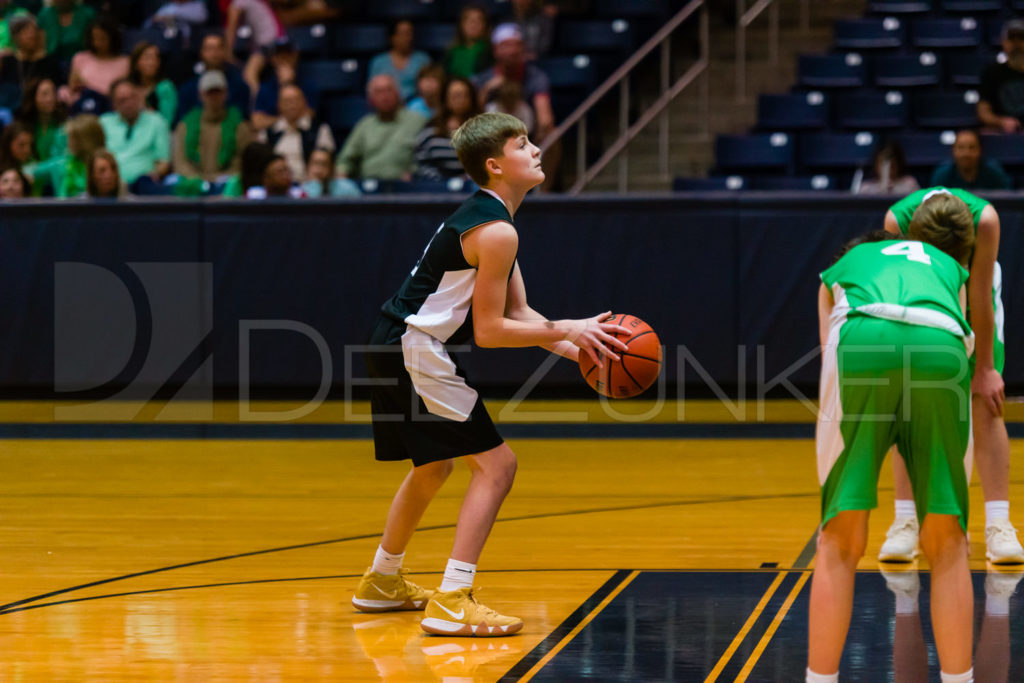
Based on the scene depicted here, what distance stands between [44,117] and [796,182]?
586 cm

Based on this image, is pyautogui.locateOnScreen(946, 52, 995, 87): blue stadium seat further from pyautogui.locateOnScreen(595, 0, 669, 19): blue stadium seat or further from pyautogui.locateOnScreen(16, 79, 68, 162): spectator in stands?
pyautogui.locateOnScreen(16, 79, 68, 162): spectator in stands

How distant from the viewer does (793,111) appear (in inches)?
466

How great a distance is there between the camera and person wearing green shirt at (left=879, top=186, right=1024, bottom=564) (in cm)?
503

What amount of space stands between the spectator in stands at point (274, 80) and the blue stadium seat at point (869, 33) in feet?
14.8

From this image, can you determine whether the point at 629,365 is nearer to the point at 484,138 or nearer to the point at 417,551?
the point at 484,138

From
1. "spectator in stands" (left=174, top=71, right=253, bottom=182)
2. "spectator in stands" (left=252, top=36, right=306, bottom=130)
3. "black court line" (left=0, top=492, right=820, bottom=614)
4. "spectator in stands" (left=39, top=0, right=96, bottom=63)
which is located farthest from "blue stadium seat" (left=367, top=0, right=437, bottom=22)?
"black court line" (left=0, top=492, right=820, bottom=614)

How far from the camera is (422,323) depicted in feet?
15.0

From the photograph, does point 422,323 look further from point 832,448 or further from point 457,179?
Result: point 457,179

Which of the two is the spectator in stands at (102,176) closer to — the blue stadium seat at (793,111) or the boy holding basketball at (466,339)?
the blue stadium seat at (793,111)

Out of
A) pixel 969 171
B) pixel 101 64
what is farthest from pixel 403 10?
pixel 969 171

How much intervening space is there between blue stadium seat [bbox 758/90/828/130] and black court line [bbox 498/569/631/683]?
23.2 feet

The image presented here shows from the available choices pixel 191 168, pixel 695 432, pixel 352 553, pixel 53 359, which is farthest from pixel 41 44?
pixel 352 553

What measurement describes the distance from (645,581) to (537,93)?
6.71m

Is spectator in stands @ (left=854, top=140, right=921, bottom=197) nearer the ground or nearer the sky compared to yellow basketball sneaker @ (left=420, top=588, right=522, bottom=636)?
nearer the sky
